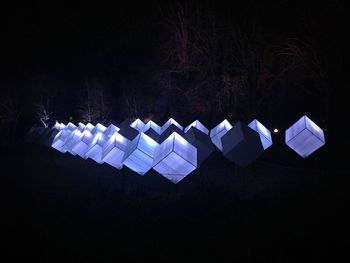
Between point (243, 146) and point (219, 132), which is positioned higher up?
point (219, 132)

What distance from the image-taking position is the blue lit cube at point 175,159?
7094mm

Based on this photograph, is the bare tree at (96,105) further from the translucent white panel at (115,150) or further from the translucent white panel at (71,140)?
the translucent white panel at (115,150)

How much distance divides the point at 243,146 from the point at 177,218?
276cm

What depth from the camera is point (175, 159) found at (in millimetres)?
7141

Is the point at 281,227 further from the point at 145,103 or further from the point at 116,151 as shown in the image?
the point at 145,103

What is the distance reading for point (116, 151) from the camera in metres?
8.47

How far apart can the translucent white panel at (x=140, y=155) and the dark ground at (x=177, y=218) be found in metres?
0.62

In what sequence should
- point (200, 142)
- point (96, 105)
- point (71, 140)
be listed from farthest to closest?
point (96, 105) < point (71, 140) < point (200, 142)

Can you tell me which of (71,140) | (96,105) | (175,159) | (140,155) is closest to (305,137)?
(175,159)

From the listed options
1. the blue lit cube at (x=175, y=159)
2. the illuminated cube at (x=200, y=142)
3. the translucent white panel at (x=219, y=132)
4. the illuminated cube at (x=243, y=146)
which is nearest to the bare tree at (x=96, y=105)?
the translucent white panel at (x=219, y=132)

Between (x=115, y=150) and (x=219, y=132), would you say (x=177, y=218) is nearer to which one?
(x=115, y=150)

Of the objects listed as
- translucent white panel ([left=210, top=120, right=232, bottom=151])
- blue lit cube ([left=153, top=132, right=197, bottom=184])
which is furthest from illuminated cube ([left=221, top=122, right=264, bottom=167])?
translucent white panel ([left=210, top=120, right=232, bottom=151])

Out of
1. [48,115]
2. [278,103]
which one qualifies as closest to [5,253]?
[278,103]

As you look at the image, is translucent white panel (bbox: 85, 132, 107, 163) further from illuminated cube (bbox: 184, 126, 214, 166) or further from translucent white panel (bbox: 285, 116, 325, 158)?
translucent white panel (bbox: 285, 116, 325, 158)
